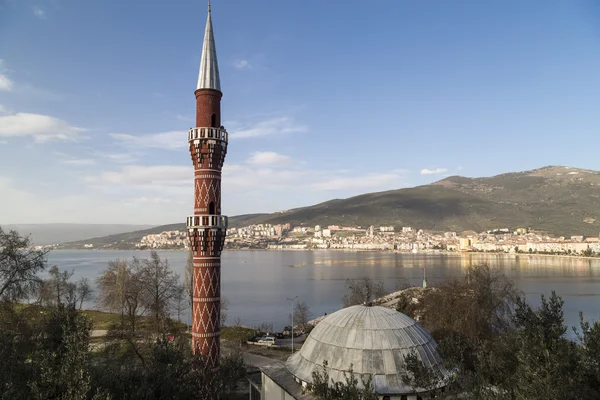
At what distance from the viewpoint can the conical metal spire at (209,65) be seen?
22.1 meters

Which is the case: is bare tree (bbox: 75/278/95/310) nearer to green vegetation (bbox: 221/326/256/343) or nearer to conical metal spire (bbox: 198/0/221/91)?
green vegetation (bbox: 221/326/256/343)

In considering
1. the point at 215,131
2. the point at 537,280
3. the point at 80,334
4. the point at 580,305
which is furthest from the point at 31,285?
the point at 537,280

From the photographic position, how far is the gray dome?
15.9 meters

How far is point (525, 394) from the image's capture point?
9812 millimetres

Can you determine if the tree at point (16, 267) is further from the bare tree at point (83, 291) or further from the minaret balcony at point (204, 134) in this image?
the bare tree at point (83, 291)

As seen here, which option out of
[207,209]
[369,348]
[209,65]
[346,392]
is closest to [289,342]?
[207,209]

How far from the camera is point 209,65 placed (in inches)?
883

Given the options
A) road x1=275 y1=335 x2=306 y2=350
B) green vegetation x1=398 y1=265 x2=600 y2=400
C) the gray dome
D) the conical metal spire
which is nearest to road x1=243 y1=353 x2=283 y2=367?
road x1=275 y1=335 x2=306 y2=350

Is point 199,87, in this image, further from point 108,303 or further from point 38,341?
point 108,303

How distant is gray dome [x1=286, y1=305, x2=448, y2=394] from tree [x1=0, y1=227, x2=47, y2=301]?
19575 millimetres

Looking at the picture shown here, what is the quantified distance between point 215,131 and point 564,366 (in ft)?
60.2

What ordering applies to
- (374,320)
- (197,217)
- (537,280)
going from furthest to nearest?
1. (537,280)
2. (197,217)
3. (374,320)

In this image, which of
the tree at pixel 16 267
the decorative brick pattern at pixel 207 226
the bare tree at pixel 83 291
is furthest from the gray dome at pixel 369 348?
the bare tree at pixel 83 291

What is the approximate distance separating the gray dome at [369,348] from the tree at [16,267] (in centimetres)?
1957
